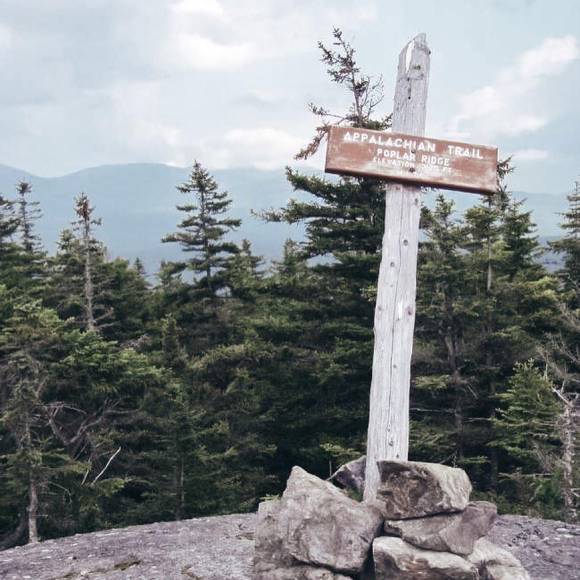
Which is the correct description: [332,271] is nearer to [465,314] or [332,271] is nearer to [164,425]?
[465,314]

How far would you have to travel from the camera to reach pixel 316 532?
604 centimetres

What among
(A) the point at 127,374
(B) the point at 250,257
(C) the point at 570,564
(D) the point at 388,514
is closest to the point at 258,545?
(D) the point at 388,514

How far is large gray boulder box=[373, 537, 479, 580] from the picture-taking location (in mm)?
5621

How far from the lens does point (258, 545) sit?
6.52 metres

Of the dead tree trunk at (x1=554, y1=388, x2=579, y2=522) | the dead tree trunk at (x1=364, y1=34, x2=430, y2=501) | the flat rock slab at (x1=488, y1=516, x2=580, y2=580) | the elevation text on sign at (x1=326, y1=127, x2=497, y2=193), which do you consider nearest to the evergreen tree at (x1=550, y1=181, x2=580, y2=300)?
the dead tree trunk at (x1=554, y1=388, x2=579, y2=522)

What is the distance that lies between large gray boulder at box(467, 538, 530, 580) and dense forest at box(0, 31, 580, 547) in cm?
533

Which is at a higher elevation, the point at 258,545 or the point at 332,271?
the point at 332,271

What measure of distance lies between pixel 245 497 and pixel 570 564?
1192 centimetres

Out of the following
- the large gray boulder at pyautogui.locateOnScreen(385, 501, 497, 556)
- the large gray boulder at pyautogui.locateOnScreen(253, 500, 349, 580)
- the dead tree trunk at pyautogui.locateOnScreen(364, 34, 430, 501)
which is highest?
the dead tree trunk at pyautogui.locateOnScreen(364, 34, 430, 501)

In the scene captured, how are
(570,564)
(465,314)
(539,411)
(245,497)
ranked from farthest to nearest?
(245,497) < (465,314) < (539,411) < (570,564)

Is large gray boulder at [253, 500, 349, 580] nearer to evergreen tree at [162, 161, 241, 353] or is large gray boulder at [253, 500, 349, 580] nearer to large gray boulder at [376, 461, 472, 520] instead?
large gray boulder at [376, 461, 472, 520]

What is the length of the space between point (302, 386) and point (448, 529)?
12.1 metres

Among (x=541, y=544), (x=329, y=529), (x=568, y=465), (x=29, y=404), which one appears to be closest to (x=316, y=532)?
(x=329, y=529)

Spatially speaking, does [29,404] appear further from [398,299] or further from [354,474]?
[398,299]
